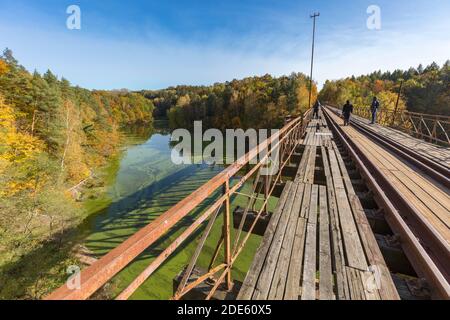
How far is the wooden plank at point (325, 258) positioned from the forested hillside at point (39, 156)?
45.7ft

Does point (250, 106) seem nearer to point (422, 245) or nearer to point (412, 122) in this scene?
point (412, 122)

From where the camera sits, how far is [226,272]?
7.13ft

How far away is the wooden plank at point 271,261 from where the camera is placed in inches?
74.7

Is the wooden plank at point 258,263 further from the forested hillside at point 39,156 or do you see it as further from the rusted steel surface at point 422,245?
the forested hillside at point 39,156

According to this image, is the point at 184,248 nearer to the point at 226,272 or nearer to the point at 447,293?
the point at 226,272

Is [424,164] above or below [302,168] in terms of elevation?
above

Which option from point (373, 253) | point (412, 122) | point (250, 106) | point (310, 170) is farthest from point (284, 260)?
point (250, 106)

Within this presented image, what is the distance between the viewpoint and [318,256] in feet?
7.80

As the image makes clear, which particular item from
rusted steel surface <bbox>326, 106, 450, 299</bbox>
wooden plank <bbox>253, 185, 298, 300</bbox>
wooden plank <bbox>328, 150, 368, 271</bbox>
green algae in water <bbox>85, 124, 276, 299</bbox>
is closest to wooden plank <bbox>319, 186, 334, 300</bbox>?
wooden plank <bbox>328, 150, 368, 271</bbox>

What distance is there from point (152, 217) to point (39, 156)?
36.0 ft

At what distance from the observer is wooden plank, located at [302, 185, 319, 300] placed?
191cm

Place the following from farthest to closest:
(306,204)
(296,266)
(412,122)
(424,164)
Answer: (412,122), (424,164), (306,204), (296,266)

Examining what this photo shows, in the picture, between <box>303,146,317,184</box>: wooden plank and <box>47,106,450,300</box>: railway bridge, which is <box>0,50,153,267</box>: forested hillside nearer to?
<box>47,106,450,300</box>: railway bridge

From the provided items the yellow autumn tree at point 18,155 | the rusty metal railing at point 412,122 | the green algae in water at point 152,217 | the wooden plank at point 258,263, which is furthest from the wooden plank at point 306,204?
the yellow autumn tree at point 18,155
